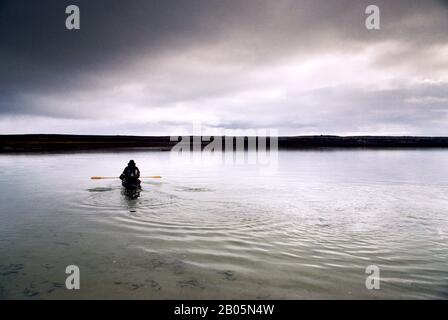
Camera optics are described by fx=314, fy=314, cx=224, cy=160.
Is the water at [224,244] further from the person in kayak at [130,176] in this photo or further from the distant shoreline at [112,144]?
the distant shoreline at [112,144]

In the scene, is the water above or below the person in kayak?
below

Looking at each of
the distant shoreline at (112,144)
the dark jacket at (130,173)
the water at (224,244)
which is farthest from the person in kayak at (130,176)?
the distant shoreline at (112,144)

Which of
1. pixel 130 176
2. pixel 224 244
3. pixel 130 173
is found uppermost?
pixel 130 173

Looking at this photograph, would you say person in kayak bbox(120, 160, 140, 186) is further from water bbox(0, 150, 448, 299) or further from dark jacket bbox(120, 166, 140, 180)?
water bbox(0, 150, 448, 299)

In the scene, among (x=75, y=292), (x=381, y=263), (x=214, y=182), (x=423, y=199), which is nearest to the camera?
(x=75, y=292)

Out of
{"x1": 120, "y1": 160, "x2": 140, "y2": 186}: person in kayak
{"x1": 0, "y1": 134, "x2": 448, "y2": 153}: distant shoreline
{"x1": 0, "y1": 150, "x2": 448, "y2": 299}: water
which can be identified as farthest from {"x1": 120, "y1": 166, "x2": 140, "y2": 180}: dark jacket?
{"x1": 0, "y1": 134, "x2": 448, "y2": 153}: distant shoreline

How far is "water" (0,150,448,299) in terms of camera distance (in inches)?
258

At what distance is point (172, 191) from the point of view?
757 inches

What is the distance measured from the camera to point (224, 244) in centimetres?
919

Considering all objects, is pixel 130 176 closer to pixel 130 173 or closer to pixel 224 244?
pixel 130 173

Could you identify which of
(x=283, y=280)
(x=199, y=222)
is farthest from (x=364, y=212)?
(x=283, y=280)

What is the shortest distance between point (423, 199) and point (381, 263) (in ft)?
34.4

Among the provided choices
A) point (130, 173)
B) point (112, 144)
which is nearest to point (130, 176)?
point (130, 173)
